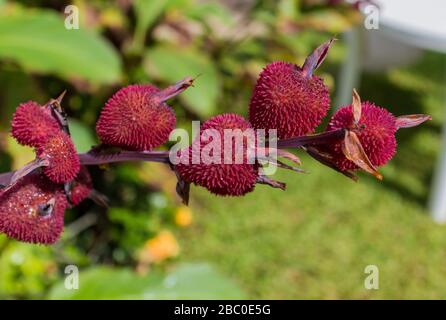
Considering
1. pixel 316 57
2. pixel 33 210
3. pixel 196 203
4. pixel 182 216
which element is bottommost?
pixel 33 210

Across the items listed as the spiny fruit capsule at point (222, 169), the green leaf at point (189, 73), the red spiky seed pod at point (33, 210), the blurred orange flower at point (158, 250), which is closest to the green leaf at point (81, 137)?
the green leaf at point (189, 73)

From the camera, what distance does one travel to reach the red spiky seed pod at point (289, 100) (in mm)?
583

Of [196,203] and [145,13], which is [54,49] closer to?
[145,13]

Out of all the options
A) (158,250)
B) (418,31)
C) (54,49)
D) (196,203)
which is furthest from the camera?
(196,203)

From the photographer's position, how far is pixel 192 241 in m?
2.78

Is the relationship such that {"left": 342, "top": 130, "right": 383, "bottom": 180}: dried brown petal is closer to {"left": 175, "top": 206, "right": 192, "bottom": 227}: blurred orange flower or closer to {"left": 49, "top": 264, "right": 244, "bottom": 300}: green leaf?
{"left": 49, "top": 264, "right": 244, "bottom": 300}: green leaf

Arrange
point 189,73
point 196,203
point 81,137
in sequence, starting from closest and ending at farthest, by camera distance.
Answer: point 81,137, point 189,73, point 196,203

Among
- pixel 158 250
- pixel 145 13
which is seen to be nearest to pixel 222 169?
pixel 145 13

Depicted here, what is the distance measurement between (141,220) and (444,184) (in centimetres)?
148

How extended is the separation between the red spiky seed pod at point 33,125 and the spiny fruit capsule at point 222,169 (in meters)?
0.14

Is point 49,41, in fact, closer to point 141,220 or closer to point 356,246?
point 141,220

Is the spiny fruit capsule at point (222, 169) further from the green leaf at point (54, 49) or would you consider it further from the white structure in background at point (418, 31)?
the white structure in background at point (418, 31)

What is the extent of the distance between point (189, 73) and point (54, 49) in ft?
1.51

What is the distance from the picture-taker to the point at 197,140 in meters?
0.58
